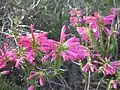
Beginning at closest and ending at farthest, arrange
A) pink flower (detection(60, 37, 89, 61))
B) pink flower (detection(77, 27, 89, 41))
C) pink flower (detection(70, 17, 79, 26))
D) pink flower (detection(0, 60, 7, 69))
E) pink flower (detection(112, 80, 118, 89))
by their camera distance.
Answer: pink flower (detection(60, 37, 89, 61))
pink flower (detection(0, 60, 7, 69))
pink flower (detection(112, 80, 118, 89))
pink flower (detection(77, 27, 89, 41))
pink flower (detection(70, 17, 79, 26))

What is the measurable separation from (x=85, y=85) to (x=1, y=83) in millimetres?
599

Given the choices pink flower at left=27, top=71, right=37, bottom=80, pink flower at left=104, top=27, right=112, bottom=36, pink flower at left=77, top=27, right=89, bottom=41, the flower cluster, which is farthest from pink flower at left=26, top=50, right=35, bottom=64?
pink flower at left=104, top=27, right=112, bottom=36

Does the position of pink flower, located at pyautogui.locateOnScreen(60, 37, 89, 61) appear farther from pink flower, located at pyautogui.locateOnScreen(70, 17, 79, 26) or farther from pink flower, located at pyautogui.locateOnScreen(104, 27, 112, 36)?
pink flower, located at pyautogui.locateOnScreen(70, 17, 79, 26)

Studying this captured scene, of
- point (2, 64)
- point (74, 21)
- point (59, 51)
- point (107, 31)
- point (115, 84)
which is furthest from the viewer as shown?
point (74, 21)

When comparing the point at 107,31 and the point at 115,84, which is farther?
the point at 107,31

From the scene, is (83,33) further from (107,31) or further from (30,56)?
(30,56)

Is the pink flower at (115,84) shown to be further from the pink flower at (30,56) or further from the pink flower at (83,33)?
the pink flower at (30,56)

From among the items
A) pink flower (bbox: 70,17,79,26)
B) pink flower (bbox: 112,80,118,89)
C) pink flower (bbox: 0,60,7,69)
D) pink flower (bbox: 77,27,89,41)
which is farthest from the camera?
pink flower (bbox: 70,17,79,26)

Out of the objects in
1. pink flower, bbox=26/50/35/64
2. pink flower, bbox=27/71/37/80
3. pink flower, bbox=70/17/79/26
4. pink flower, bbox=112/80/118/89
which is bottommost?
pink flower, bbox=112/80/118/89

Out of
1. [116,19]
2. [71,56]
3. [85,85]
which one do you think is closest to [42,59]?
[71,56]

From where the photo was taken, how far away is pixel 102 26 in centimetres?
256

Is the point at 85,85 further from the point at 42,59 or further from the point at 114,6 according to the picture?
the point at 114,6

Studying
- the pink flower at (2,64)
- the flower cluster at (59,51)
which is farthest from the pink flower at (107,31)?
the pink flower at (2,64)

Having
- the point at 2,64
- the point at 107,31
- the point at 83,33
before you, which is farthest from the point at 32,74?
the point at 107,31
